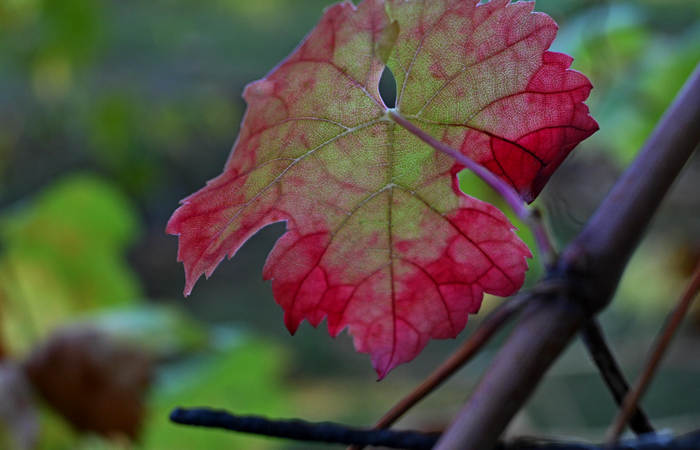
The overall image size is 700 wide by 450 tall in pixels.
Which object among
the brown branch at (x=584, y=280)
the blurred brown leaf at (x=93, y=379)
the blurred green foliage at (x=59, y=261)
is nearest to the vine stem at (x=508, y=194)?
the brown branch at (x=584, y=280)

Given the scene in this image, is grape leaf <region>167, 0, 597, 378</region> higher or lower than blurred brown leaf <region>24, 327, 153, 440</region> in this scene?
higher

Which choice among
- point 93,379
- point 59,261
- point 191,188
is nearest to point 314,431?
point 93,379

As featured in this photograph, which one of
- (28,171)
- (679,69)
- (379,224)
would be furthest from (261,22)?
(379,224)

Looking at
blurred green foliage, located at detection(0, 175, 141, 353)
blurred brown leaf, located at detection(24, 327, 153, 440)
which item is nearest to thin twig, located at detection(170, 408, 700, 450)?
blurred brown leaf, located at detection(24, 327, 153, 440)

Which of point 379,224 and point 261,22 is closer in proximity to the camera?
point 379,224

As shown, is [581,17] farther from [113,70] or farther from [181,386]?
[113,70]

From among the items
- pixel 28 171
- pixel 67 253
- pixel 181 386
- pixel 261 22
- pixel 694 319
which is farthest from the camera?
pixel 28 171

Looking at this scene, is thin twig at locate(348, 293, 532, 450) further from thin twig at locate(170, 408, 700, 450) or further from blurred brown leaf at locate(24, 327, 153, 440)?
blurred brown leaf at locate(24, 327, 153, 440)
